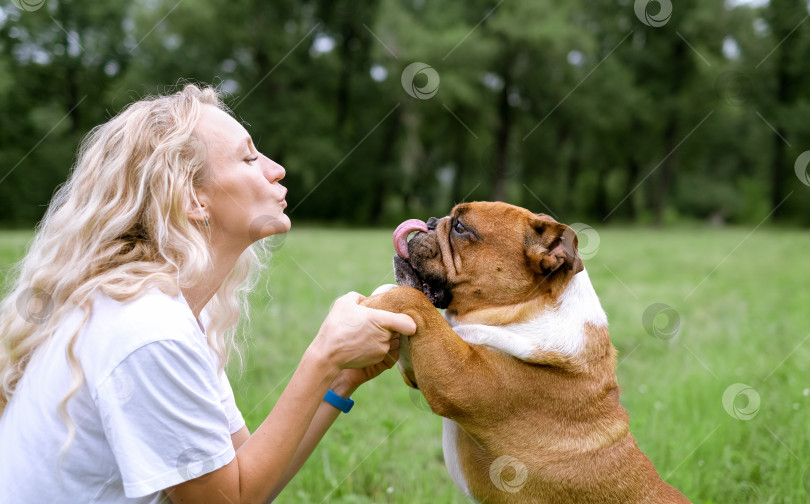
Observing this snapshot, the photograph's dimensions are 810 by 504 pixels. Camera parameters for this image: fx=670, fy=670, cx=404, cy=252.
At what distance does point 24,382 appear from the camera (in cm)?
236

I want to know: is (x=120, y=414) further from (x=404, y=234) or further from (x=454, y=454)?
(x=404, y=234)

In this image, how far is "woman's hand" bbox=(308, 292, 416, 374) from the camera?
2.49m

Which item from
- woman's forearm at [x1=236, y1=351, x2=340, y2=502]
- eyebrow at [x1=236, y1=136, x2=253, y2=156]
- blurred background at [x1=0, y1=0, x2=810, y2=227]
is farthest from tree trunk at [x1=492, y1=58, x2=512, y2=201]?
woman's forearm at [x1=236, y1=351, x2=340, y2=502]

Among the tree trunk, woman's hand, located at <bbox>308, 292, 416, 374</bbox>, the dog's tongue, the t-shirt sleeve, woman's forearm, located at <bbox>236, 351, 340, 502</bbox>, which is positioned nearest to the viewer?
the t-shirt sleeve

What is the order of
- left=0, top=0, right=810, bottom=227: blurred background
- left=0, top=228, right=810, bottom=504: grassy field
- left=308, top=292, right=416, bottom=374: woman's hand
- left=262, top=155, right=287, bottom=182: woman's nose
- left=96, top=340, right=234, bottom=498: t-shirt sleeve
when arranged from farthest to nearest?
left=0, top=0, right=810, bottom=227: blurred background < left=0, top=228, right=810, bottom=504: grassy field < left=262, top=155, right=287, bottom=182: woman's nose < left=308, top=292, right=416, bottom=374: woman's hand < left=96, top=340, right=234, bottom=498: t-shirt sleeve

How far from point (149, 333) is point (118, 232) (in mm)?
578

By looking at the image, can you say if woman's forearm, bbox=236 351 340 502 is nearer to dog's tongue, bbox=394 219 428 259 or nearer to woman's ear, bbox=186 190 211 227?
woman's ear, bbox=186 190 211 227

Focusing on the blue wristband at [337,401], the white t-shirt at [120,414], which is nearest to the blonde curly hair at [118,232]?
the white t-shirt at [120,414]

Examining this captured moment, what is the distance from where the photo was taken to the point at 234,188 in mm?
2713

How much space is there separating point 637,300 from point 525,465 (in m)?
7.52

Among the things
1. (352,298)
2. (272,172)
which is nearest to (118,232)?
(272,172)

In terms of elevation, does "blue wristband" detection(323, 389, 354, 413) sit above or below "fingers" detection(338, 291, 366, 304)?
below

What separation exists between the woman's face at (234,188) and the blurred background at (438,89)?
86.1 ft

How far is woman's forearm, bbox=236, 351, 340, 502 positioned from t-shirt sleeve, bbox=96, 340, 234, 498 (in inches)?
5.9
